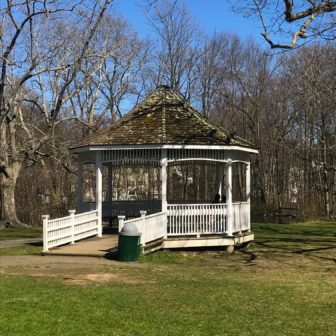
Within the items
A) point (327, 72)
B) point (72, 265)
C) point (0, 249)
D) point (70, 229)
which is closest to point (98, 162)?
A: point (70, 229)

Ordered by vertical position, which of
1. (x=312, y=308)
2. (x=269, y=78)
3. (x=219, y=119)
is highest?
(x=269, y=78)

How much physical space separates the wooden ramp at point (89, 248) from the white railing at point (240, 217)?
13.8ft

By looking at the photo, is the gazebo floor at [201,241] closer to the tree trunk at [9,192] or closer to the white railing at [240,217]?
the white railing at [240,217]

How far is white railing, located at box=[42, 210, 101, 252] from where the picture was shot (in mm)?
15477

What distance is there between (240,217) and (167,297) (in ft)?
33.4

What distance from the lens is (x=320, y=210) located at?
131 ft

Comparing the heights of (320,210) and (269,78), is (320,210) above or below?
below

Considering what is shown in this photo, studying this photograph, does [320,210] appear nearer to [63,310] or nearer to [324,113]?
[324,113]

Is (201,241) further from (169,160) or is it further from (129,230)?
(129,230)

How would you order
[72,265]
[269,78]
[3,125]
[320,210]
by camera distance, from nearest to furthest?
[72,265]
[3,125]
[320,210]
[269,78]

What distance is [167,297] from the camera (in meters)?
9.46

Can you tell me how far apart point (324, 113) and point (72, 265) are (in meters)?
31.3

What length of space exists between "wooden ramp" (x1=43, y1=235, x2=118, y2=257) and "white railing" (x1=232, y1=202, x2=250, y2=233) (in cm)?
420

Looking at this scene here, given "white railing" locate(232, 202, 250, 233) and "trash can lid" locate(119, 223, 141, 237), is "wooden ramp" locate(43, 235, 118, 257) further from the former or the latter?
"white railing" locate(232, 202, 250, 233)
